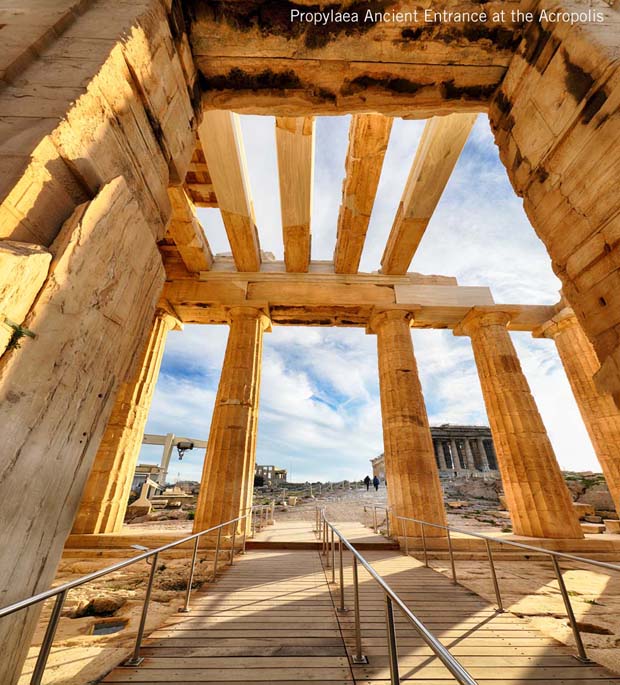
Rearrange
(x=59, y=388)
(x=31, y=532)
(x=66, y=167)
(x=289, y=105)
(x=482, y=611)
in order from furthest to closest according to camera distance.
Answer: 1. (x=482, y=611)
2. (x=289, y=105)
3. (x=66, y=167)
4. (x=59, y=388)
5. (x=31, y=532)

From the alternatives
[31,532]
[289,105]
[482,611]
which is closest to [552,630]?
[482,611]

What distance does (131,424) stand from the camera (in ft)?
30.0

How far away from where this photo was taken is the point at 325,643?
279 cm

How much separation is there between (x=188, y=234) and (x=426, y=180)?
708 cm

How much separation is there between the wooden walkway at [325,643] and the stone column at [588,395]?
998 cm

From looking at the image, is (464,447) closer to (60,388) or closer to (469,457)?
(469,457)

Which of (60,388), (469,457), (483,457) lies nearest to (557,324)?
(60,388)

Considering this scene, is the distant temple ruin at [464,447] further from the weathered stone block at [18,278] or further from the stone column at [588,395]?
the weathered stone block at [18,278]

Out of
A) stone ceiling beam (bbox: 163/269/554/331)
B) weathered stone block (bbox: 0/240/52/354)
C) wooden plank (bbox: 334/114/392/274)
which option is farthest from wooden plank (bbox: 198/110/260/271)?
weathered stone block (bbox: 0/240/52/354)

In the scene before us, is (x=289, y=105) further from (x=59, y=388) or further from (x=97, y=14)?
(x=59, y=388)

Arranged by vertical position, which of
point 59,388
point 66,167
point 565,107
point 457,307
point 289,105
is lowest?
point 59,388

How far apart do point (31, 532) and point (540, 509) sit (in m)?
11.0

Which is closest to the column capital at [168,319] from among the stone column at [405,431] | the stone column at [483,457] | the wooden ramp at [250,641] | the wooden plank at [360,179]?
the wooden plank at [360,179]

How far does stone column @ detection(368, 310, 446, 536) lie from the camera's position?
8312mm
